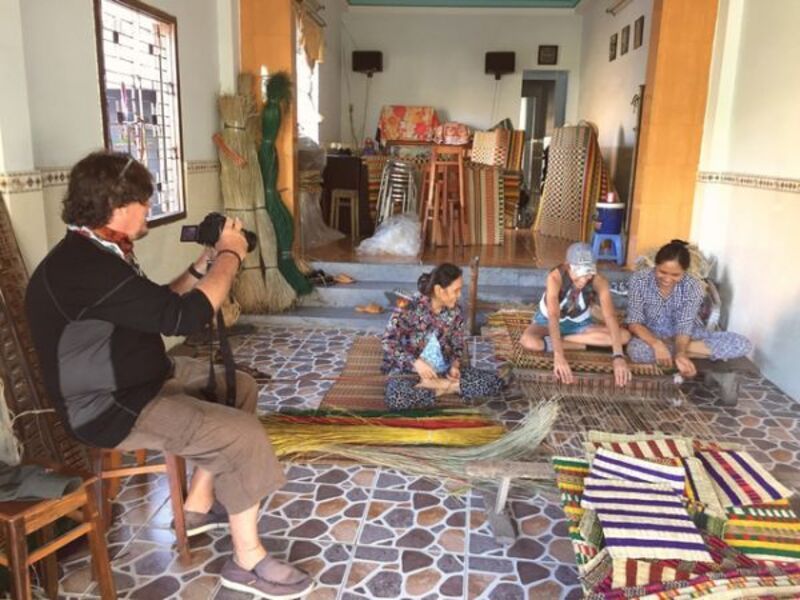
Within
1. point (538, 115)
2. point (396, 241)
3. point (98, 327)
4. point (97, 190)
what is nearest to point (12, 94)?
point (97, 190)

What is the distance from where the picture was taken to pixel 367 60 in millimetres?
8922

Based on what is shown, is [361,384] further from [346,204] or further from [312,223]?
[346,204]

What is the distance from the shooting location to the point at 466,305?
15.9ft

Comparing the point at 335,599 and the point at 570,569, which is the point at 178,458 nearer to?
the point at 335,599

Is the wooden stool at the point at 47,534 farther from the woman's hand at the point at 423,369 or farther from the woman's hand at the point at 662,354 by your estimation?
the woman's hand at the point at 662,354

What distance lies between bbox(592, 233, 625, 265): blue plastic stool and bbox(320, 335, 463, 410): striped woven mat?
94.1 inches

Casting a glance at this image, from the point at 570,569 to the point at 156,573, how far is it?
130 centimetres

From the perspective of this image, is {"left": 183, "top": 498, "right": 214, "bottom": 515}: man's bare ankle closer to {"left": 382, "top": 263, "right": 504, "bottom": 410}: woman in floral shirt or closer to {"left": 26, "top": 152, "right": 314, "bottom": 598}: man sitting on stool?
{"left": 26, "top": 152, "right": 314, "bottom": 598}: man sitting on stool

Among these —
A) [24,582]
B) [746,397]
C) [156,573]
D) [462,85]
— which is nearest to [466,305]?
[746,397]

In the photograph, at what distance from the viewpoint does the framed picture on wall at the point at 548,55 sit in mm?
9008

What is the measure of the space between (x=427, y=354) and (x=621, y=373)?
36.5 inches

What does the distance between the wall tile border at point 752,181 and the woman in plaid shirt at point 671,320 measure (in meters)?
0.81

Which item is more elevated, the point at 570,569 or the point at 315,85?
the point at 315,85

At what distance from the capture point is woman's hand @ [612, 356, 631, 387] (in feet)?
10.5
